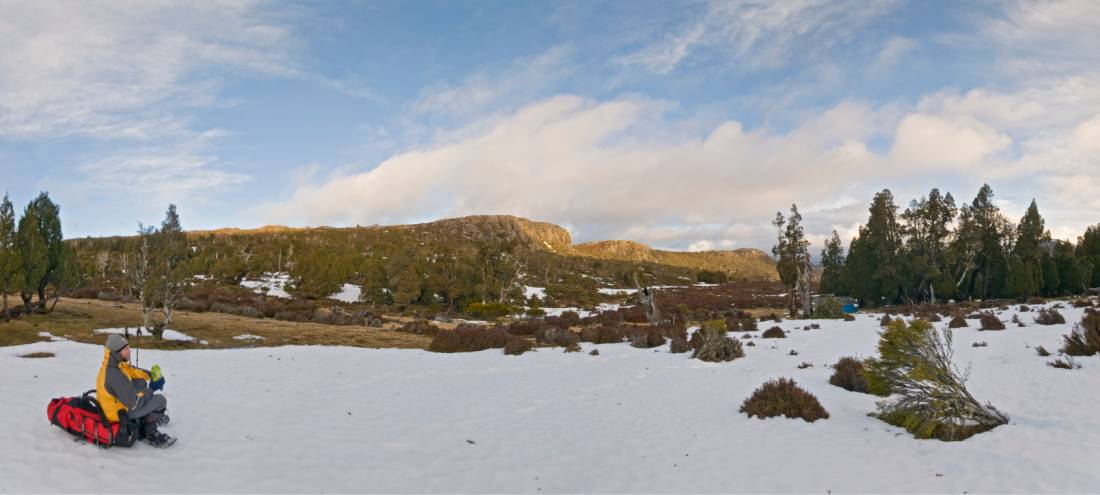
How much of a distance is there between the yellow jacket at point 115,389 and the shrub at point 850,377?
1251 centimetres

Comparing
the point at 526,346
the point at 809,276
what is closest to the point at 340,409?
the point at 526,346

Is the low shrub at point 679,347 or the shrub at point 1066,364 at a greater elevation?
the shrub at point 1066,364

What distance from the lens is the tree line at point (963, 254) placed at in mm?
41344

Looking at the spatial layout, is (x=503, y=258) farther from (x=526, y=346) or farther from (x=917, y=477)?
(x=917, y=477)

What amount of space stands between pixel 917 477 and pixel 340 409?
30.8ft

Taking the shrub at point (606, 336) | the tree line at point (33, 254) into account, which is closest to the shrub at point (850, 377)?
the shrub at point (606, 336)

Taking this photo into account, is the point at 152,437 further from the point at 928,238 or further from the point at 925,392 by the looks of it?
the point at 928,238

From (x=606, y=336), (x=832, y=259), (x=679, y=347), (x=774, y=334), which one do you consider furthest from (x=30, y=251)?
(x=832, y=259)

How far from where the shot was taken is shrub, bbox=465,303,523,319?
126 feet

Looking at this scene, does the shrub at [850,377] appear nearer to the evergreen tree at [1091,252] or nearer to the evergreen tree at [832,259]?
the evergreen tree at [1091,252]

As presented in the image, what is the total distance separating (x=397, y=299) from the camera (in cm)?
4225

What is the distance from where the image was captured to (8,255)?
19391 mm

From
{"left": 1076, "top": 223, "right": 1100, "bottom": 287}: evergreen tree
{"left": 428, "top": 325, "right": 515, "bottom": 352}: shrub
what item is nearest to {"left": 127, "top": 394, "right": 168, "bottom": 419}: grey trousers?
{"left": 428, "top": 325, "right": 515, "bottom": 352}: shrub

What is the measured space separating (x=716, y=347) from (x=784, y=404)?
7558mm
